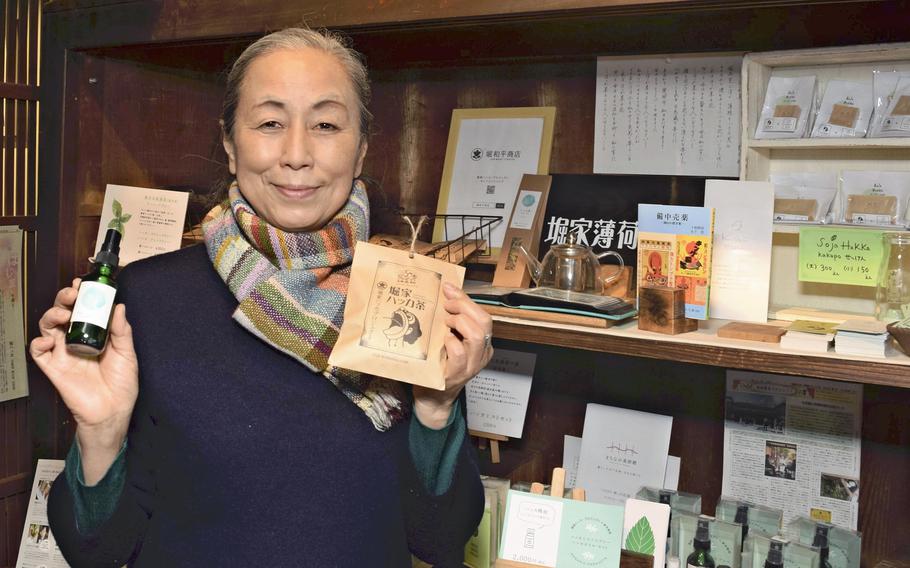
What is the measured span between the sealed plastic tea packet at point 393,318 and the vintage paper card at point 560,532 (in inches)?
16.8

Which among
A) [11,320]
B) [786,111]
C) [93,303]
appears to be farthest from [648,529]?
[11,320]

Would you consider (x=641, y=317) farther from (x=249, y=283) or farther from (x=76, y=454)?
(x=76, y=454)

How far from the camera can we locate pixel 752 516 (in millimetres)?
1758

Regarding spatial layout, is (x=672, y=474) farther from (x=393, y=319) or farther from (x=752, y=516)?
(x=393, y=319)

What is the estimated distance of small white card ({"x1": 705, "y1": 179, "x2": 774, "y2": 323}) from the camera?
1.69 metres

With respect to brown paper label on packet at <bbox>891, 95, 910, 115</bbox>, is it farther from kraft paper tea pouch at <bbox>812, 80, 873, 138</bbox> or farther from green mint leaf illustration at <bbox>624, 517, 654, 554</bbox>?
green mint leaf illustration at <bbox>624, 517, 654, 554</bbox>

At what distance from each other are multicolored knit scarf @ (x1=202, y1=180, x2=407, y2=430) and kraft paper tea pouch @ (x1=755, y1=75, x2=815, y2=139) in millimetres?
803

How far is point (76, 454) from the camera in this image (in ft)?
4.51

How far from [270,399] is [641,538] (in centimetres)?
74

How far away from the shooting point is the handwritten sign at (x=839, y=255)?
1.64 metres

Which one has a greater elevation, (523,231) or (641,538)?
(523,231)

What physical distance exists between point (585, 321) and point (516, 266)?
13.5 inches

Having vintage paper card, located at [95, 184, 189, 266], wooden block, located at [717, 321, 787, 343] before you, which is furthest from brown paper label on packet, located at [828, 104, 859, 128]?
vintage paper card, located at [95, 184, 189, 266]

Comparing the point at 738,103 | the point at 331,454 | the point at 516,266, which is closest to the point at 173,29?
the point at 516,266
